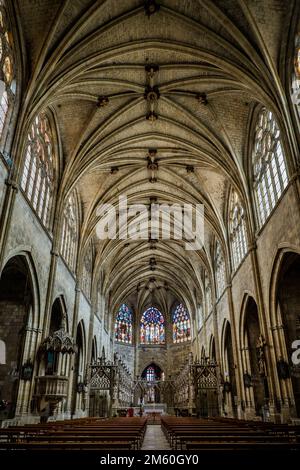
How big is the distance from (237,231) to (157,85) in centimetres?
1047

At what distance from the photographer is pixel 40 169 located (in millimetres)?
18156

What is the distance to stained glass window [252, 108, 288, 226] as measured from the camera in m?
16.3

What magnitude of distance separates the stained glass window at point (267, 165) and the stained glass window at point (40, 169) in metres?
11.2

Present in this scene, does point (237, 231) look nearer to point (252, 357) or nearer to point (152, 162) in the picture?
point (152, 162)

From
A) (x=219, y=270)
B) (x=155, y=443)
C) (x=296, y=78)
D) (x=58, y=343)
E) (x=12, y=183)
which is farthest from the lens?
(x=219, y=270)

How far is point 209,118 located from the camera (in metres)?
20.4

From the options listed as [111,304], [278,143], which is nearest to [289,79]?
[278,143]

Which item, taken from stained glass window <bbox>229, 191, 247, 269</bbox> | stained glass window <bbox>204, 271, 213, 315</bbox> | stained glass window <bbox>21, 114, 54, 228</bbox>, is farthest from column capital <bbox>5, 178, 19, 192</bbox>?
stained glass window <bbox>204, 271, 213, 315</bbox>

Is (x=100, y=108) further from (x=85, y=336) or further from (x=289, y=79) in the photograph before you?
(x=85, y=336)

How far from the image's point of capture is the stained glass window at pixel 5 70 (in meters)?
13.6

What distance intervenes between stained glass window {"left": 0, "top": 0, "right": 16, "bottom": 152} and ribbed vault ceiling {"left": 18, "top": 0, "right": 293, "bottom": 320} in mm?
727

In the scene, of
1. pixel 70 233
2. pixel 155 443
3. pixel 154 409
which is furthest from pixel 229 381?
pixel 70 233

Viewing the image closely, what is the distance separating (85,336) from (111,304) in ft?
47.4

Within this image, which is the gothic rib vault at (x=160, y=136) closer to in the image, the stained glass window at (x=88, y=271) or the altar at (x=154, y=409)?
the stained glass window at (x=88, y=271)
